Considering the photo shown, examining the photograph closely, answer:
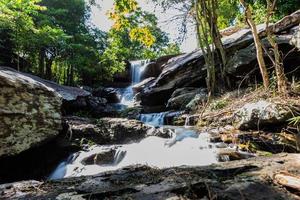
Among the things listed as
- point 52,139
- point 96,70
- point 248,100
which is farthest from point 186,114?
point 96,70

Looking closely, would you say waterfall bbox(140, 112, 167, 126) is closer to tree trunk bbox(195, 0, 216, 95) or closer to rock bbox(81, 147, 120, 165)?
tree trunk bbox(195, 0, 216, 95)

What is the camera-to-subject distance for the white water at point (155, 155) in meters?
5.51

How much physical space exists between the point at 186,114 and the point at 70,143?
378cm

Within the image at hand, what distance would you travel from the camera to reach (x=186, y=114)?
29.6 ft

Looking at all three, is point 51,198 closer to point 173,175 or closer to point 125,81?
point 173,175

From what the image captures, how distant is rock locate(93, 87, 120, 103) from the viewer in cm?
1544

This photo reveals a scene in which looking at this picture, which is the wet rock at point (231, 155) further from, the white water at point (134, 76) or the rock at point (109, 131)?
the white water at point (134, 76)

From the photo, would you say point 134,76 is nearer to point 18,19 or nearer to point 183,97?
point 183,97

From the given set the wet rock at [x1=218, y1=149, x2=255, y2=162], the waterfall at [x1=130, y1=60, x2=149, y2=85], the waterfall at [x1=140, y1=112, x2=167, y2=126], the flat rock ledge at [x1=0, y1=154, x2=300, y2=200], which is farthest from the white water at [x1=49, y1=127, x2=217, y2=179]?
the waterfall at [x1=130, y1=60, x2=149, y2=85]

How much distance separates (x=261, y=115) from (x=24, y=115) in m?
4.49

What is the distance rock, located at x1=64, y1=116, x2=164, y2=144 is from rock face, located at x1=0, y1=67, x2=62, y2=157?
2.18 feet

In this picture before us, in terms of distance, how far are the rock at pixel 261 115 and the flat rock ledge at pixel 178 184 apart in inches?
83.7

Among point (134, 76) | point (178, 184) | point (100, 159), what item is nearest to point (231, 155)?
point (100, 159)

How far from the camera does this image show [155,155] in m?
5.91
